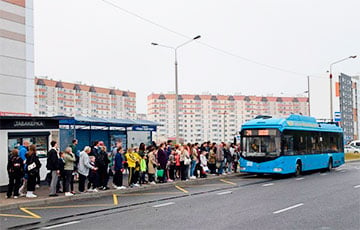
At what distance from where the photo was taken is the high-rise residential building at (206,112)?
14488cm

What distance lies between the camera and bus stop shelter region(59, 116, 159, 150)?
20250 millimetres

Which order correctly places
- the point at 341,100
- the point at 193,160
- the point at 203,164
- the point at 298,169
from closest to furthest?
the point at 193,160, the point at 203,164, the point at 298,169, the point at 341,100

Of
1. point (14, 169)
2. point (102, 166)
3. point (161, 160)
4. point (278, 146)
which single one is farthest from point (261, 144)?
point (14, 169)

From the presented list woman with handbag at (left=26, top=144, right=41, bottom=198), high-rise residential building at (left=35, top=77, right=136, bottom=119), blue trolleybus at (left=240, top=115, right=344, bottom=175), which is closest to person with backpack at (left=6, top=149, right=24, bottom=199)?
woman with handbag at (left=26, top=144, right=41, bottom=198)

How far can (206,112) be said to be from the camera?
148 metres

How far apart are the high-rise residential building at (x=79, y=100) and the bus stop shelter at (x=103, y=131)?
261 ft

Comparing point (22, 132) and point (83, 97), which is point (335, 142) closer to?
point (22, 132)

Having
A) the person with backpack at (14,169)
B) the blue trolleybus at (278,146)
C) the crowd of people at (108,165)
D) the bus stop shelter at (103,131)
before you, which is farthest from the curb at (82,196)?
the bus stop shelter at (103,131)

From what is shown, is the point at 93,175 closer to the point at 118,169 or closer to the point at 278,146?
the point at 118,169

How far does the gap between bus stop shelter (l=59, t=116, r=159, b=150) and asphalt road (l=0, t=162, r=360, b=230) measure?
Answer: 17.8ft

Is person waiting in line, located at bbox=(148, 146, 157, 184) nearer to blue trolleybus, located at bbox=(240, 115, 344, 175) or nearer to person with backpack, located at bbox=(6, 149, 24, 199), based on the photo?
blue trolleybus, located at bbox=(240, 115, 344, 175)

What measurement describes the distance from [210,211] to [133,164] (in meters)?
6.68

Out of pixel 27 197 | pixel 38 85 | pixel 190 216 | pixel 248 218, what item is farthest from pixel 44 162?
pixel 38 85

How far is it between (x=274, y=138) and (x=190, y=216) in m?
12.4
